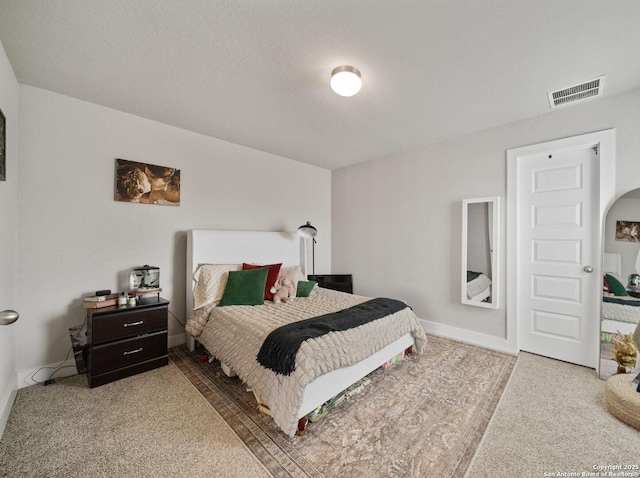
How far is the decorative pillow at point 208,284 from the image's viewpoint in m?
2.78

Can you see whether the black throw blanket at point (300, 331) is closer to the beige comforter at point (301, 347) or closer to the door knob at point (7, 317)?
the beige comforter at point (301, 347)

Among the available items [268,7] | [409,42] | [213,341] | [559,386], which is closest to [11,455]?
[213,341]

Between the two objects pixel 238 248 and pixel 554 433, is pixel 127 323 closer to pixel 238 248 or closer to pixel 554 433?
pixel 238 248

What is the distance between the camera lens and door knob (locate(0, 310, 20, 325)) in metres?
1.20

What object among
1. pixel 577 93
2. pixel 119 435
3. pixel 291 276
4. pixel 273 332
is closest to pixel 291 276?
pixel 291 276

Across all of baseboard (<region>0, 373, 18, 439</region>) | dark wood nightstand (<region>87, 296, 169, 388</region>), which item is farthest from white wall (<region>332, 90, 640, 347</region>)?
baseboard (<region>0, 373, 18, 439</region>)

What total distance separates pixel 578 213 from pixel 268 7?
3281mm

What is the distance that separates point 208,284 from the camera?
2.82 metres

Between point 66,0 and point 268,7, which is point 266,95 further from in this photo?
point 66,0

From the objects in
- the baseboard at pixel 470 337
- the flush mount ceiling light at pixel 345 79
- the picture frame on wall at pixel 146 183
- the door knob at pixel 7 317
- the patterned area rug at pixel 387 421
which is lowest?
the patterned area rug at pixel 387 421

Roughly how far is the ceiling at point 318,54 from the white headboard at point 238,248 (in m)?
1.36

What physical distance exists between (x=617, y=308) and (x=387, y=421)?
2.39 meters

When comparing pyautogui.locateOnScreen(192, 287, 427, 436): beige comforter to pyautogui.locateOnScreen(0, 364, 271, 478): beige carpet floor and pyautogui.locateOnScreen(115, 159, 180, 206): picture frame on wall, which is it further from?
pyautogui.locateOnScreen(115, 159, 180, 206): picture frame on wall

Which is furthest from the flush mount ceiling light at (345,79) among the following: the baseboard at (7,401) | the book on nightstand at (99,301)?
the baseboard at (7,401)
